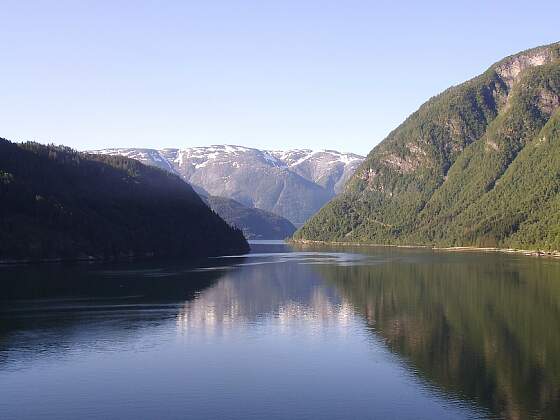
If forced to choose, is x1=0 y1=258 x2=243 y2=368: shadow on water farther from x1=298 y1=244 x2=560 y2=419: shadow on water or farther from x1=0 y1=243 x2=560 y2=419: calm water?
x1=298 y1=244 x2=560 y2=419: shadow on water

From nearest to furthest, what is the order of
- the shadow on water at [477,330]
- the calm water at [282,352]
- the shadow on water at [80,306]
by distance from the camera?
the calm water at [282,352], the shadow on water at [477,330], the shadow on water at [80,306]

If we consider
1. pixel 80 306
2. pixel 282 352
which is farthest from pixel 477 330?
pixel 80 306

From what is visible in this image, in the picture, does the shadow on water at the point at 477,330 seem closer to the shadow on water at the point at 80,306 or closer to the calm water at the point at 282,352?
the calm water at the point at 282,352

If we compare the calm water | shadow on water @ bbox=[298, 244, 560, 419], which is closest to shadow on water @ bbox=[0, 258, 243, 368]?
the calm water

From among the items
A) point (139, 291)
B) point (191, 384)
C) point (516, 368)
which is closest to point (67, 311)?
point (139, 291)

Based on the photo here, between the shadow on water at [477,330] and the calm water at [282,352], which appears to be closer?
the calm water at [282,352]

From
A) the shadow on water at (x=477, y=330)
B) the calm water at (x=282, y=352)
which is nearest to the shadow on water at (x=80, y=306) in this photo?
the calm water at (x=282, y=352)

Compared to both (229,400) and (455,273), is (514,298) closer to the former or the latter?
(455,273)
